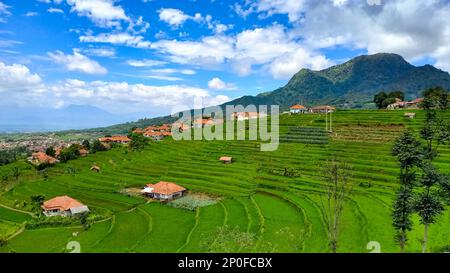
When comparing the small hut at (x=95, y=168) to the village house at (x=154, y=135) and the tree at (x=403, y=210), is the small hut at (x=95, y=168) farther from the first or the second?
the tree at (x=403, y=210)

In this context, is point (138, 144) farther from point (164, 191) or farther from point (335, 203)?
point (335, 203)

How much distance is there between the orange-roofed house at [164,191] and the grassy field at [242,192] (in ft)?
5.25

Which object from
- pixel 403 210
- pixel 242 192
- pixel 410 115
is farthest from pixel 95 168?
pixel 410 115

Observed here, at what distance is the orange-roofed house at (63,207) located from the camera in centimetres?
3073

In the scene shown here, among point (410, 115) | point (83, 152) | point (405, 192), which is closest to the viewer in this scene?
point (405, 192)

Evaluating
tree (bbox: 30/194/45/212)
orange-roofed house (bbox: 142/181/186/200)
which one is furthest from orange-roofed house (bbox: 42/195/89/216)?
orange-roofed house (bbox: 142/181/186/200)

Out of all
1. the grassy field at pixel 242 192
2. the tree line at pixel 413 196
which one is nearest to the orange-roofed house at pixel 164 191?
the grassy field at pixel 242 192

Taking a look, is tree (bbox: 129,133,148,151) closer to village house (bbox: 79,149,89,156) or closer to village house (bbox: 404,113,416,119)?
village house (bbox: 79,149,89,156)

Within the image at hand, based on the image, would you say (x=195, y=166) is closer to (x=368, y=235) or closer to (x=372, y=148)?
(x=372, y=148)

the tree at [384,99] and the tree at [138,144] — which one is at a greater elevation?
the tree at [384,99]

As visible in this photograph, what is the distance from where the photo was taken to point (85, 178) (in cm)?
4384

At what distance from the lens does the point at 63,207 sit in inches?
1220

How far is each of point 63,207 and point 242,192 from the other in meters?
15.5
